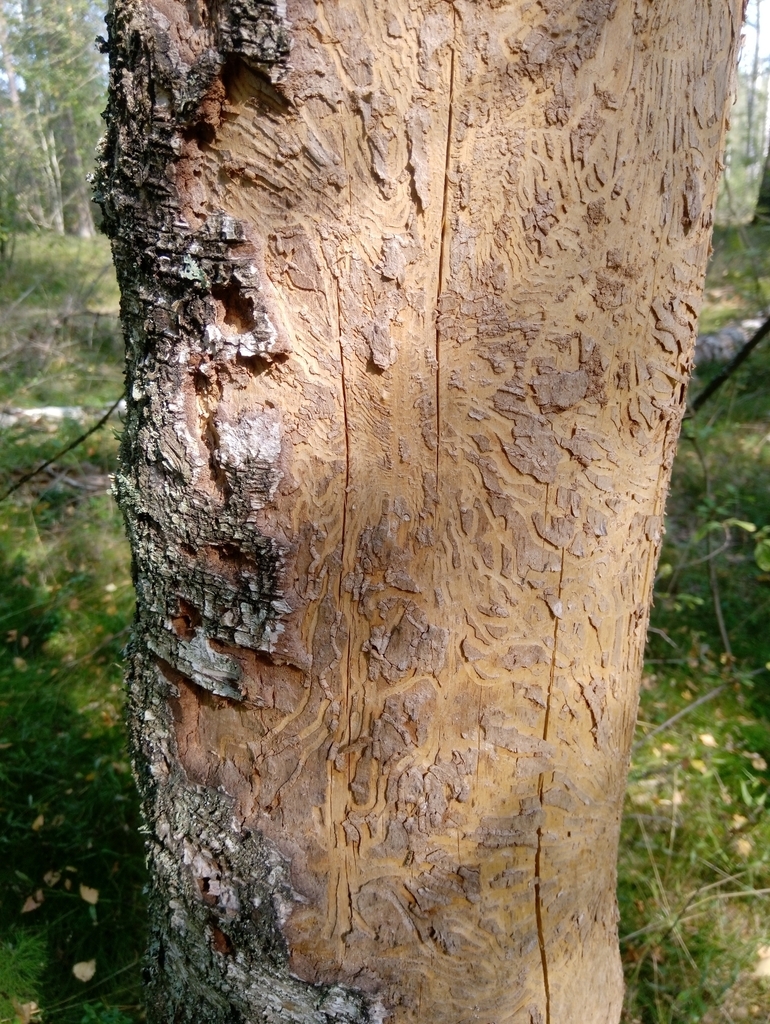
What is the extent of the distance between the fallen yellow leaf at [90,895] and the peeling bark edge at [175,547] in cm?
120

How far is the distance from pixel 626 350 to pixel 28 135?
8.87 meters

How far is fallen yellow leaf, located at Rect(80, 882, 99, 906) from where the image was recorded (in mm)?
2309

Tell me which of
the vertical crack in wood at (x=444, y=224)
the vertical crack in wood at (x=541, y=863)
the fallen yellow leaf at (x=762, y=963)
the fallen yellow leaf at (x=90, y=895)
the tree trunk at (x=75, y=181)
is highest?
the tree trunk at (x=75, y=181)

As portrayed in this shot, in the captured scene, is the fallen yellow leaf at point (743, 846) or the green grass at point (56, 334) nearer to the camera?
the fallen yellow leaf at point (743, 846)

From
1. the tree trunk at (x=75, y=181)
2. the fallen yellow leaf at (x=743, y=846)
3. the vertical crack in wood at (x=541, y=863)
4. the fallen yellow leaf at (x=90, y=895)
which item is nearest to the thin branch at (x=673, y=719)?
the fallen yellow leaf at (x=743, y=846)

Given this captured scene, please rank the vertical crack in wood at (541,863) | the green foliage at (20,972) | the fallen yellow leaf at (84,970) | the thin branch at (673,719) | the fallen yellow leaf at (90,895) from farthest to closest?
1. the thin branch at (673,719)
2. the fallen yellow leaf at (90,895)
3. the fallen yellow leaf at (84,970)
4. the green foliage at (20,972)
5. the vertical crack in wood at (541,863)

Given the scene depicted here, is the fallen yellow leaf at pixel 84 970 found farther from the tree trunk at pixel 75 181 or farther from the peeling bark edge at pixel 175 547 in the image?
the tree trunk at pixel 75 181

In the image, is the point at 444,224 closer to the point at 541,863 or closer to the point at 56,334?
the point at 541,863

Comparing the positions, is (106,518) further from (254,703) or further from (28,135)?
(28,135)

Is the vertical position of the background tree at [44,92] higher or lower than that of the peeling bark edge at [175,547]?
higher

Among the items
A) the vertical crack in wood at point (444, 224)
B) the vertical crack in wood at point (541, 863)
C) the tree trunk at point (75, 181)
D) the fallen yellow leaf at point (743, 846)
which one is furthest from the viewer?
the tree trunk at point (75, 181)

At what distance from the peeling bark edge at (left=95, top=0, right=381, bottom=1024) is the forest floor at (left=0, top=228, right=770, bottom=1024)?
48 cm

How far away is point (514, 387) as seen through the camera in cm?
89

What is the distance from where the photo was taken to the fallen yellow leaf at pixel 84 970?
212cm
